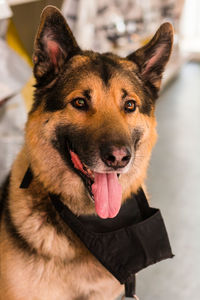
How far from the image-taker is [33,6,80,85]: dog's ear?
122 centimetres

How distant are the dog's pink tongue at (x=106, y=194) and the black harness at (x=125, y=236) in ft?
0.42

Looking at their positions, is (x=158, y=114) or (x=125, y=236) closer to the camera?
(x=125, y=236)

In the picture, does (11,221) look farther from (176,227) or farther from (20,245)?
(176,227)

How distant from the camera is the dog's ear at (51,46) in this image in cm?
122

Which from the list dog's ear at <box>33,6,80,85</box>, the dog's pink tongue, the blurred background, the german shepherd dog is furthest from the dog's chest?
dog's ear at <box>33,6,80,85</box>

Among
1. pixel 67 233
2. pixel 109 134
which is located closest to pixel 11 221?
pixel 67 233

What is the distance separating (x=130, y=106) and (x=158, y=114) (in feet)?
9.67

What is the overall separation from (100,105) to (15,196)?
0.55 meters

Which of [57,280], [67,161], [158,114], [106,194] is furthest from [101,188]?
[158,114]

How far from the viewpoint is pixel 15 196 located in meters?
1.40

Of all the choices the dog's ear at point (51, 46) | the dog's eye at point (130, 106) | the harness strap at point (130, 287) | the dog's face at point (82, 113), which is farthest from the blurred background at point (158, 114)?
the dog's eye at point (130, 106)

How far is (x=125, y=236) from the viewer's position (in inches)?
56.0

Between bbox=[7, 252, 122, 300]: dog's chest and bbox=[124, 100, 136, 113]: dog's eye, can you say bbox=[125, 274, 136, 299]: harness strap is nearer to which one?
bbox=[7, 252, 122, 300]: dog's chest

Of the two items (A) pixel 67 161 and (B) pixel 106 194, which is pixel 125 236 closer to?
(B) pixel 106 194
